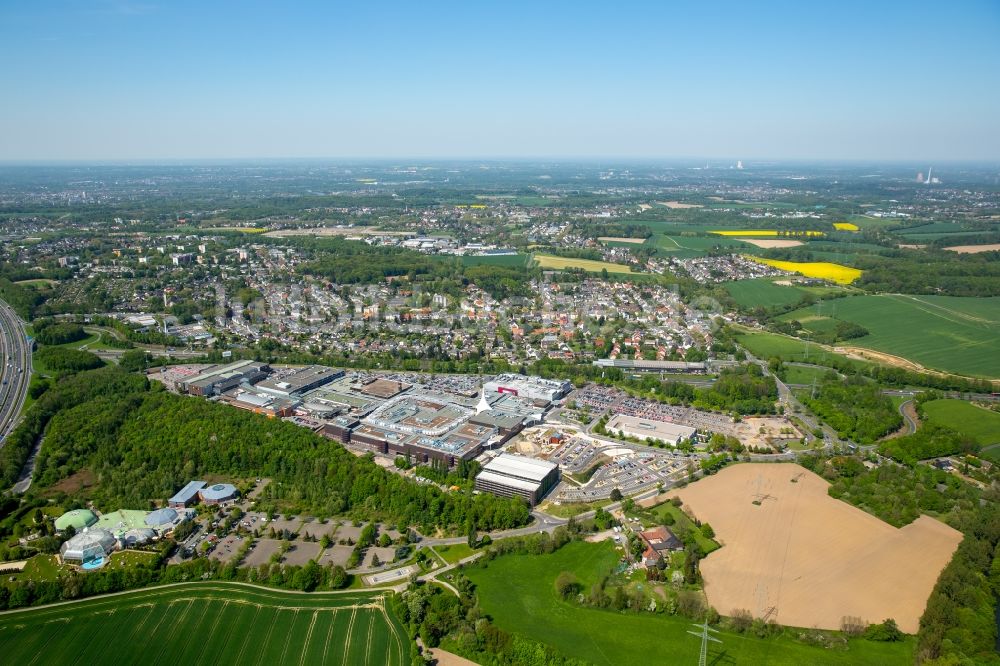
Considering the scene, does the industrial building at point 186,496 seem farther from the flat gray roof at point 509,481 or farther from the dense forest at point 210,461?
the flat gray roof at point 509,481

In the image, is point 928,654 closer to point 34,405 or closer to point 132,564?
point 132,564

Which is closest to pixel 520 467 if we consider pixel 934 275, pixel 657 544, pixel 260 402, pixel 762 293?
pixel 657 544

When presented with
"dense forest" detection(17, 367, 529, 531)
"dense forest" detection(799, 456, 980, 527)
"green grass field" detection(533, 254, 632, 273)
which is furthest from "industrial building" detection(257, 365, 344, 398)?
"green grass field" detection(533, 254, 632, 273)

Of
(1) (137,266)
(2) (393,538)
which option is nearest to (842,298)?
(2) (393,538)

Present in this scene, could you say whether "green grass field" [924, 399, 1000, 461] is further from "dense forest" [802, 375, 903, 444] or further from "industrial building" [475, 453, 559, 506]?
"industrial building" [475, 453, 559, 506]

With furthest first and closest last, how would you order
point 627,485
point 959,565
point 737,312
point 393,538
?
1. point 737,312
2. point 627,485
3. point 393,538
4. point 959,565

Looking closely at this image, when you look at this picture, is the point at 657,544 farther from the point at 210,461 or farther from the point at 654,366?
the point at 654,366
